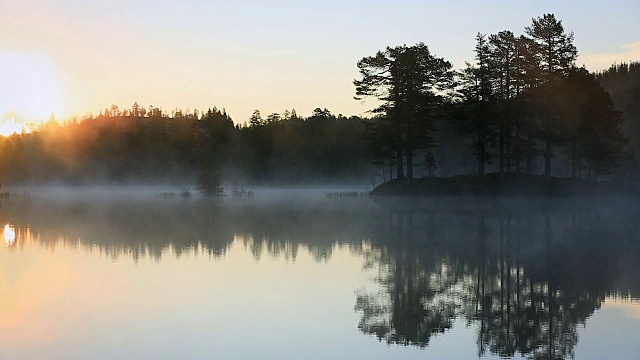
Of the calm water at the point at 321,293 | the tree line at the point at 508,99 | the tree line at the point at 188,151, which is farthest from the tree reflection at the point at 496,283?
the tree line at the point at 188,151

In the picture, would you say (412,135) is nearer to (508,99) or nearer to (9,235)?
(508,99)

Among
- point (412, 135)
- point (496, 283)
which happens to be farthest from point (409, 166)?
point (496, 283)

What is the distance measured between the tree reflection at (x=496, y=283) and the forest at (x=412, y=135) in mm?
26834

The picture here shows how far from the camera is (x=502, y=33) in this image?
54.5m

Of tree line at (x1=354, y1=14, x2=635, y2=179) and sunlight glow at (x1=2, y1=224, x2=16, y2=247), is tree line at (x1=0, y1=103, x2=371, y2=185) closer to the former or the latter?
tree line at (x1=354, y1=14, x2=635, y2=179)

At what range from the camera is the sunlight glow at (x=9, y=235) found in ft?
79.5

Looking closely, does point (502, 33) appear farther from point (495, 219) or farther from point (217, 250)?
point (217, 250)

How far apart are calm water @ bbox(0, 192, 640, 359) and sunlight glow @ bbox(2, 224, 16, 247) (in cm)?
24

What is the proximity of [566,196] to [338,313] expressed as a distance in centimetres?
4245

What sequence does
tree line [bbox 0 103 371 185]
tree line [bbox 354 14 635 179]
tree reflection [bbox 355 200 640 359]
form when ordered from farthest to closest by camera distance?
tree line [bbox 0 103 371 185]
tree line [bbox 354 14 635 179]
tree reflection [bbox 355 200 640 359]

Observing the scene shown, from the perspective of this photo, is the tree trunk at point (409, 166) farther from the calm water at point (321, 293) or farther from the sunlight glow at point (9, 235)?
the sunlight glow at point (9, 235)

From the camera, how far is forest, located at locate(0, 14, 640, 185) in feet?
176

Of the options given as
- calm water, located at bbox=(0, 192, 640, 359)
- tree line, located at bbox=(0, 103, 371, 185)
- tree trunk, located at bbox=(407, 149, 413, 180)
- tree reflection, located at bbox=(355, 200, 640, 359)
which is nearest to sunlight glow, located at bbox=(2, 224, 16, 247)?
calm water, located at bbox=(0, 192, 640, 359)

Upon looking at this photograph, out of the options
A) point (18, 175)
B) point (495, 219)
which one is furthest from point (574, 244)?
point (18, 175)
